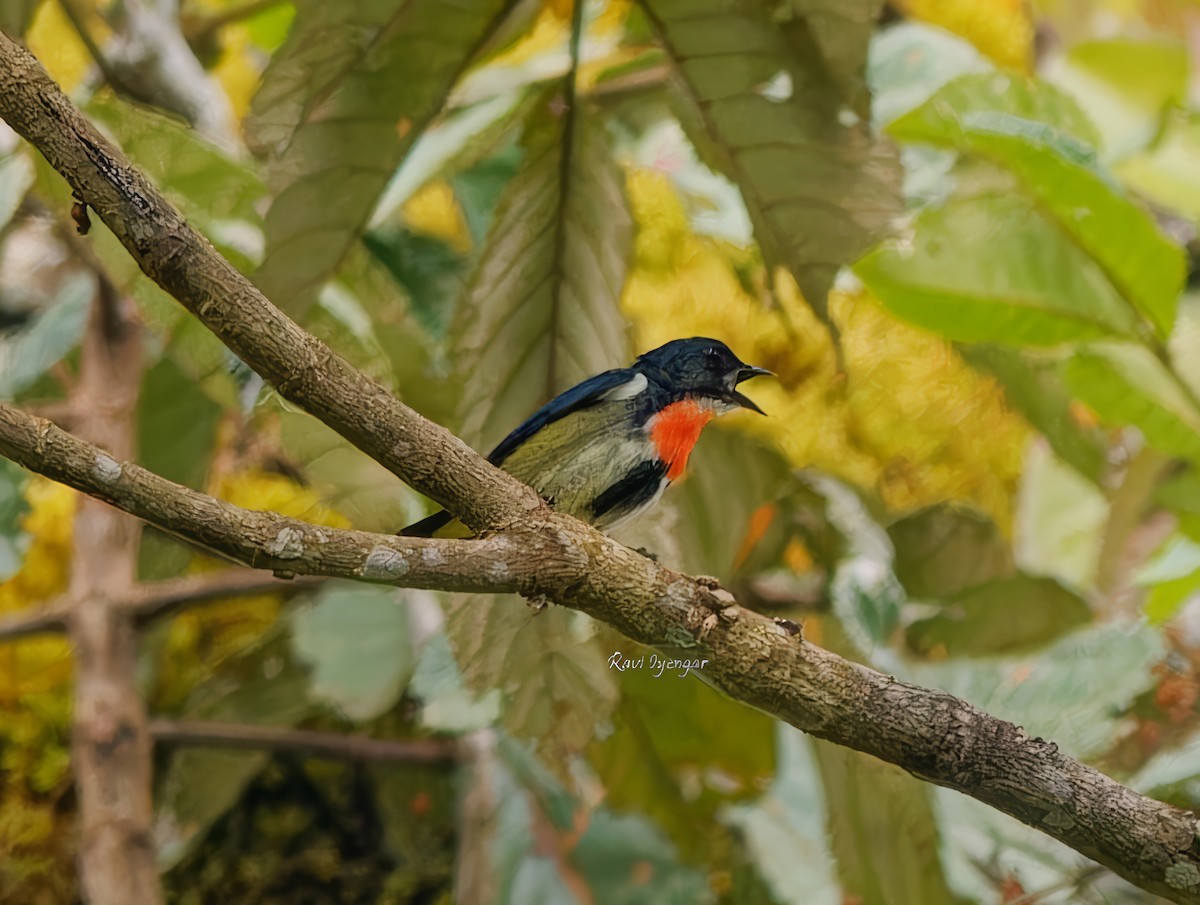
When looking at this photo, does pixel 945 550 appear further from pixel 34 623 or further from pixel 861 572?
pixel 34 623

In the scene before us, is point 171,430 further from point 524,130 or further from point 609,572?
point 609,572

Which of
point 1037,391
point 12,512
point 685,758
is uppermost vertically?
point 1037,391

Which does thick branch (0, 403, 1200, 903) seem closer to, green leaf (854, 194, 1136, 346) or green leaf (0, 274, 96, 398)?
green leaf (854, 194, 1136, 346)

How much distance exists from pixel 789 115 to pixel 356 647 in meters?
0.43

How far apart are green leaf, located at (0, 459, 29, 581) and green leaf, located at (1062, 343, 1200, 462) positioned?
59 cm

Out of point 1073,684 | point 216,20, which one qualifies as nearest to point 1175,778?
point 1073,684

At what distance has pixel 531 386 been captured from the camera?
0.52 metres

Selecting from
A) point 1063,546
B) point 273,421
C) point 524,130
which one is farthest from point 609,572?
point 1063,546

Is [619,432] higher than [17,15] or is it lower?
lower

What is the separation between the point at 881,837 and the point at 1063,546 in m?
0.43

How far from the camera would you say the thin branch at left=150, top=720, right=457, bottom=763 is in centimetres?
74

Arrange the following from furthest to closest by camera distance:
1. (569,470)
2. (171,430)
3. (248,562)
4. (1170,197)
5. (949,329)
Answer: (1170,197) < (171,430) < (949,329) < (569,470) < (248,562)

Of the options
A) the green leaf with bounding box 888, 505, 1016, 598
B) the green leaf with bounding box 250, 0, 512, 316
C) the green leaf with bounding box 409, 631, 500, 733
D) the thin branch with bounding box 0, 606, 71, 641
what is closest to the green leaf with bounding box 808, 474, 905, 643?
the green leaf with bounding box 888, 505, 1016, 598

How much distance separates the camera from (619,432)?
487 millimetres
